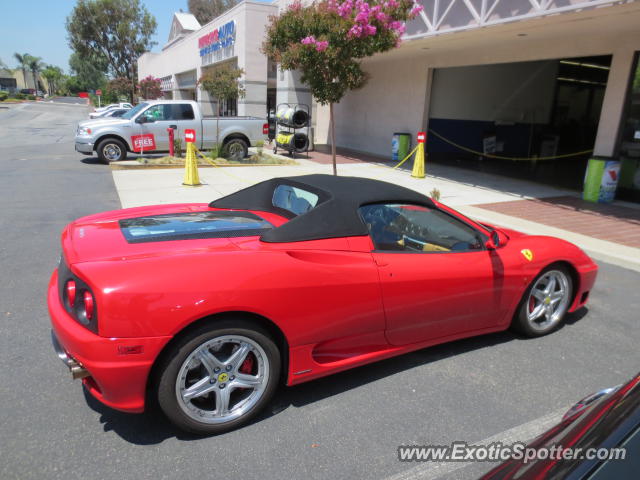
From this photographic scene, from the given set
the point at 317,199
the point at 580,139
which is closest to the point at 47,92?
the point at 580,139

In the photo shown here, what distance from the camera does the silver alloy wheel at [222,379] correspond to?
256cm

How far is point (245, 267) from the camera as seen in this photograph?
264cm

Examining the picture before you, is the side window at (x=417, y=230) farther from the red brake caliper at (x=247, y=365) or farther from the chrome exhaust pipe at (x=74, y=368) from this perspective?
the chrome exhaust pipe at (x=74, y=368)

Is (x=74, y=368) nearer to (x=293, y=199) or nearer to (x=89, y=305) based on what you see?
(x=89, y=305)

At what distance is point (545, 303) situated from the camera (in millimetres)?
4051

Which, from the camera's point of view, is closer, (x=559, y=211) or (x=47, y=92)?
(x=559, y=211)

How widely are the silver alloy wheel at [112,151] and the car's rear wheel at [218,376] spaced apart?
13125mm

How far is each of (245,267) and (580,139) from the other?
75.5ft

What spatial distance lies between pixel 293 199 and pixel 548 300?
7.79ft

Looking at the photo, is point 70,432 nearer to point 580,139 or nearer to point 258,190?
point 258,190

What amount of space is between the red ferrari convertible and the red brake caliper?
0.02 m

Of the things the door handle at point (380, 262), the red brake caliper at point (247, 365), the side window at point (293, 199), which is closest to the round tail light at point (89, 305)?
the red brake caliper at point (247, 365)

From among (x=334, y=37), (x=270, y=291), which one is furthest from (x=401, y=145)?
(x=270, y=291)

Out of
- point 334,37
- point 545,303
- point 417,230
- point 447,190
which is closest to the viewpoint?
point 417,230
